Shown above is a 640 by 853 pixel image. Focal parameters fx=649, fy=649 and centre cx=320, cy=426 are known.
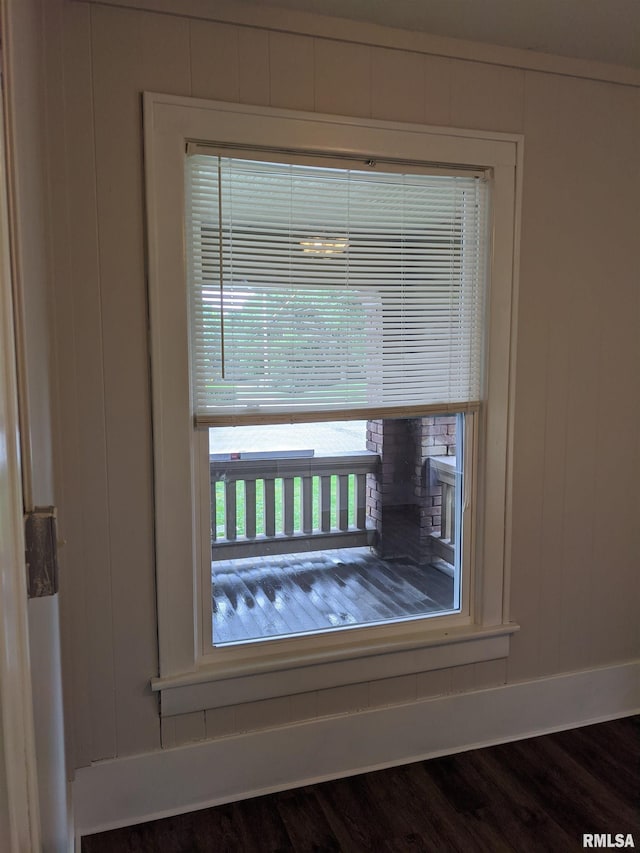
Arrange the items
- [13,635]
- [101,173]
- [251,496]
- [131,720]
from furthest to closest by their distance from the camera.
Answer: [251,496], [131,720], [101,173], [13,635]

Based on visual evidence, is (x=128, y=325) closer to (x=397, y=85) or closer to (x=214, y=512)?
(x=214, y=512)

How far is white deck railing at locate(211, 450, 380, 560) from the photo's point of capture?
2.19 meters

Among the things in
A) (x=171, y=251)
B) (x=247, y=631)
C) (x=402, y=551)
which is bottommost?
(x=247, y=631)

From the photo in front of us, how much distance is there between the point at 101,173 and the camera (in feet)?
6.14

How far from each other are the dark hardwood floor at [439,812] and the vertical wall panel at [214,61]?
2249mm

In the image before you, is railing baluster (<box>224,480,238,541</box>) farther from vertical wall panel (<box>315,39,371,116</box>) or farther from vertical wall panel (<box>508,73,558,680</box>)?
vertical wall panel (<box>315,39,371,116</box>)

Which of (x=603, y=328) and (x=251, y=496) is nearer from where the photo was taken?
(x=251, y=496)

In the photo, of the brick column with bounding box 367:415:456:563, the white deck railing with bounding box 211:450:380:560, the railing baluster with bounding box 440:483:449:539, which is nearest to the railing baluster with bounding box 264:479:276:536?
the white deck railing with bounding box 211:450:380:560

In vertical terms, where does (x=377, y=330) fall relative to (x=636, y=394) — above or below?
above

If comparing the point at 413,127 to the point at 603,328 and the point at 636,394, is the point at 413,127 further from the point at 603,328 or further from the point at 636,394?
the point at 636,394

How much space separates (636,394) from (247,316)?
1586 millimetres

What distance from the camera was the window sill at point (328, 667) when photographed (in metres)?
2.09

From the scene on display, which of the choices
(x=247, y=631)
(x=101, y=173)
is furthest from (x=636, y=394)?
(x=101, y=173)

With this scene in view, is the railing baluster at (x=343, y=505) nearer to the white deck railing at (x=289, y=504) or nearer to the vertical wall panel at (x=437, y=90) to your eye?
the white deck railing at (x=289, y=504)
